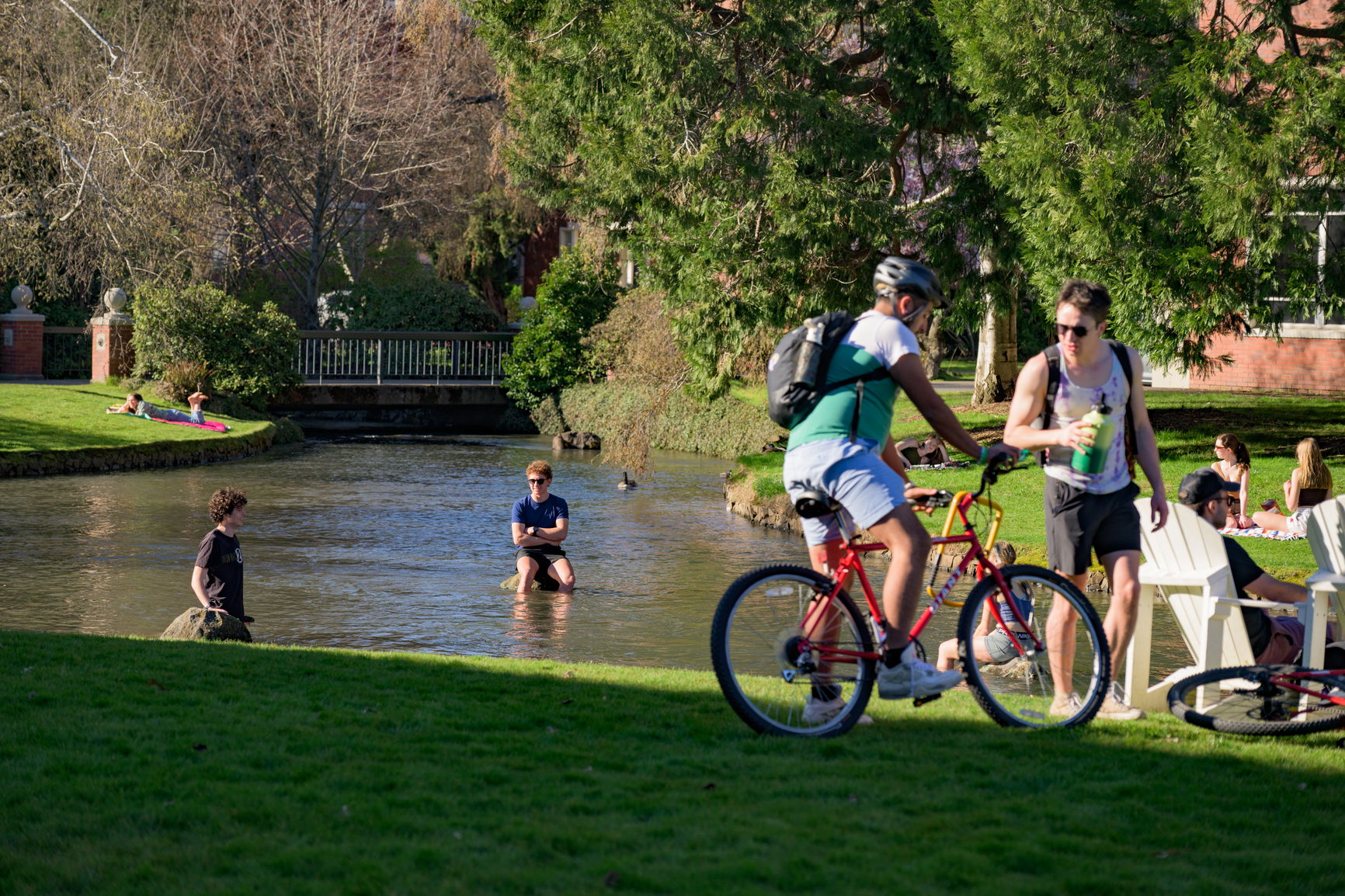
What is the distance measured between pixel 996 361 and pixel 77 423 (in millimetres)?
16853

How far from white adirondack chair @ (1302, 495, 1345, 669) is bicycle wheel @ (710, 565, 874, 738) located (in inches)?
90.5

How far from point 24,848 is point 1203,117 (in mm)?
14984

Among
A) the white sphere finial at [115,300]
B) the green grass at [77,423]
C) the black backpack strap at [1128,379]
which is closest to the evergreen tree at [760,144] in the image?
the green grass at [77,423]

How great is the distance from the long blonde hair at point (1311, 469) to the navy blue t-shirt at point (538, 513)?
6.58m

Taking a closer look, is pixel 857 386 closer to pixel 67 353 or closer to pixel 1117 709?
pixel 1117 709

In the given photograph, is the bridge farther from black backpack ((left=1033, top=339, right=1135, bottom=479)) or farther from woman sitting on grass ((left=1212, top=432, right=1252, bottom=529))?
black backpack ((left=1033, top=339, right=1135, bottom=479))

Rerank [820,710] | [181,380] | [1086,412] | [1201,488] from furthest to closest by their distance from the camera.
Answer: [181,380] < [1201,488] < [1086,412] < [820,710]

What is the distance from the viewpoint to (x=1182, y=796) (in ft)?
16.9

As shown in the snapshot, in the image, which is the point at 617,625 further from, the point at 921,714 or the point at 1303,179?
the point at 1303,179

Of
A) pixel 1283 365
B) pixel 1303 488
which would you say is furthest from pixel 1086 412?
pixel 1283 365

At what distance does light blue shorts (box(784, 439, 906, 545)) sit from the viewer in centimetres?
563

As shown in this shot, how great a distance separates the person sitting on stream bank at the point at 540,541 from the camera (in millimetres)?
13461

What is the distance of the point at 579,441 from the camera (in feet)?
102

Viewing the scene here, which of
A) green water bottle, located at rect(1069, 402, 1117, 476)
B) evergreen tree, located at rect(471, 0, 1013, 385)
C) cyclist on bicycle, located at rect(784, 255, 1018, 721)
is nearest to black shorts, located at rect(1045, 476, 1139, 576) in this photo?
green water bottle, located at rect(1069, 402, 1117, 476)
